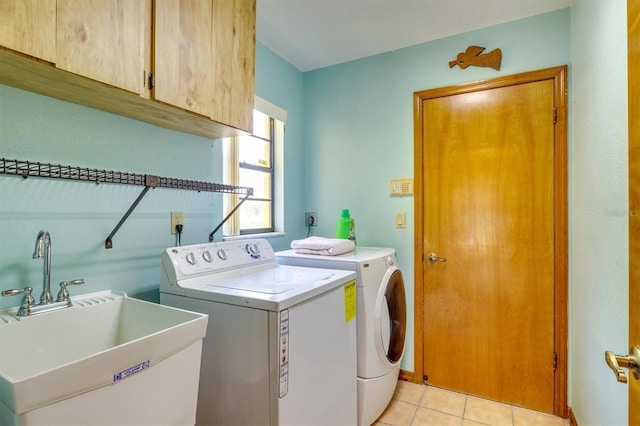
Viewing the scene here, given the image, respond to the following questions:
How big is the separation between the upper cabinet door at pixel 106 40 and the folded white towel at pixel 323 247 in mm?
1204

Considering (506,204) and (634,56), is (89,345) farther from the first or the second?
(506,204)

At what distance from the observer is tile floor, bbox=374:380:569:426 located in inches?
74.4

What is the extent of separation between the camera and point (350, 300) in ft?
5.19

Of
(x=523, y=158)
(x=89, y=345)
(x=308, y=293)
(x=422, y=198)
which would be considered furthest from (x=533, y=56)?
(x=89, y=345)

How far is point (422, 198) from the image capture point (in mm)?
2299

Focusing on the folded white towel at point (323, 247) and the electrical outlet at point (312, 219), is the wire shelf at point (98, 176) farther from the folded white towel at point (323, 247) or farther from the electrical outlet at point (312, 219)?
the electrical outlet at point (312, 219)

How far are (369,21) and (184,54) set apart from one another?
1.31 metres

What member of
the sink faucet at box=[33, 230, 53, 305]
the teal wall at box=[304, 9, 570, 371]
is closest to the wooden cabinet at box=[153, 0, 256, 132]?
the sink faucet at box=[33, 230, 53, 305]

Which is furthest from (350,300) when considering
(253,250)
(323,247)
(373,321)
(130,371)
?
(130,371)

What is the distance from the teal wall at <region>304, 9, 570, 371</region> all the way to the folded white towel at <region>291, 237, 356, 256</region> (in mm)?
530

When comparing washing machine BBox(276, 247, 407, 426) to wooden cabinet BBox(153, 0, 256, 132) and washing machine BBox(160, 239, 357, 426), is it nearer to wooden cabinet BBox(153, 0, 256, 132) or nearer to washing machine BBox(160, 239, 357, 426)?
washing machine BBox(160, 239, 357, 426)

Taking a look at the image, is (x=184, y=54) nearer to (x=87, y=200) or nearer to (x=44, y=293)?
(x=87, y=200)

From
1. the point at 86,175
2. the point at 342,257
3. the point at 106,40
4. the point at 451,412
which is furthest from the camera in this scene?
the point at 451,412

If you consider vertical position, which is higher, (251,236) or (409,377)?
(251,236)
